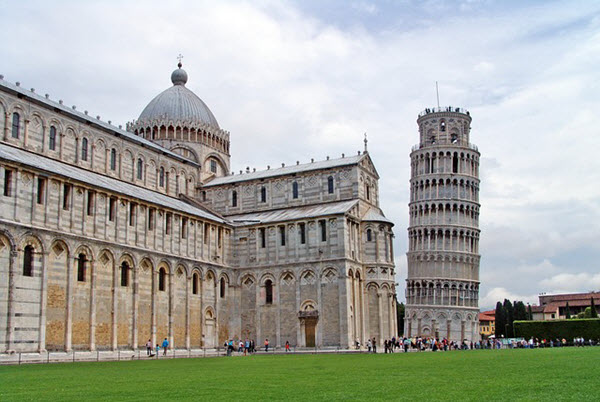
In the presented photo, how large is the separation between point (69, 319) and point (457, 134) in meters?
66.5

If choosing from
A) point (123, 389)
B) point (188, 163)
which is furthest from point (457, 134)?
point (123, 389)

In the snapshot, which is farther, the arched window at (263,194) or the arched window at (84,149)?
the arched window at (263,194)

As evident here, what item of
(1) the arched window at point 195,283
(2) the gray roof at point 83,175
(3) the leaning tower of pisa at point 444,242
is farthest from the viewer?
(3) the leaning tower of pisa at point 444,242

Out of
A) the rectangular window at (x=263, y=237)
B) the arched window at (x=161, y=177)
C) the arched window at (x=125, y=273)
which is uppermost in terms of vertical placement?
the arched window at (x=161, y=177)

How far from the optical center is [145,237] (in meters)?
47.2

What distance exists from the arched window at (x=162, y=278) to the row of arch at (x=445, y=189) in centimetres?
4981

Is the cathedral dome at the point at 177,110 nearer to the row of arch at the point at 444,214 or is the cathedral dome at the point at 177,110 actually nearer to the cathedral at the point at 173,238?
the cathedral at the point at 173,238

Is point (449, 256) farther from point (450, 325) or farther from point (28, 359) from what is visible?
point (28, 359)

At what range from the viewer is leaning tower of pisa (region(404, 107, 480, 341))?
292 feet

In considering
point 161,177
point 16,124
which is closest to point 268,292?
point 161,177

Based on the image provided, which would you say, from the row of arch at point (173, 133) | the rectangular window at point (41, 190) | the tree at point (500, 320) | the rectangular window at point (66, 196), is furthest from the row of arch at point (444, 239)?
the rectangular window at point (41, 190)

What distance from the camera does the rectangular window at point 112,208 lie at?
44.5 metres

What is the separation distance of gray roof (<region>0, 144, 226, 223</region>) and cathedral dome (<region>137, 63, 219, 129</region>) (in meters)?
11.2

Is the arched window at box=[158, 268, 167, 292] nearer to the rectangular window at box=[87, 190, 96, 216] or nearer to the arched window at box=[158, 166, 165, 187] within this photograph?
the rectangular window at box=[87, 190, 96, 216]
